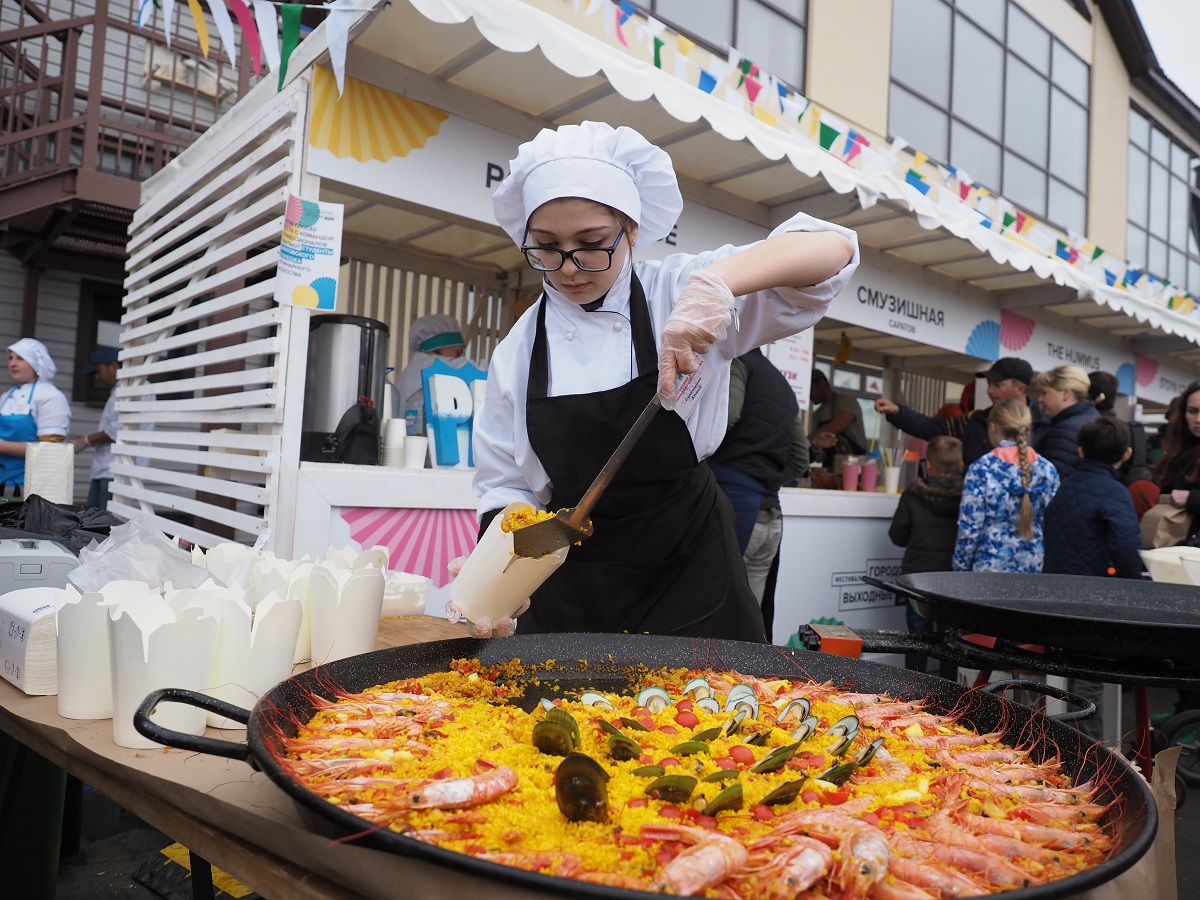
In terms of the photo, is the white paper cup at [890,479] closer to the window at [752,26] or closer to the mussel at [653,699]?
the window at [752,26]

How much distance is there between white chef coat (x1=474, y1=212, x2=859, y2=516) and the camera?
2.06 m

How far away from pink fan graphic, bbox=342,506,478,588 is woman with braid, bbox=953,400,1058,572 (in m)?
3.09

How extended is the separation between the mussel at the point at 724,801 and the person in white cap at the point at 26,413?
5.81 m

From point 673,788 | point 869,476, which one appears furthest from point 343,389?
point 869,476

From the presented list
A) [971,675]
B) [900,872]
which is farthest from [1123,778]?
[971,675]

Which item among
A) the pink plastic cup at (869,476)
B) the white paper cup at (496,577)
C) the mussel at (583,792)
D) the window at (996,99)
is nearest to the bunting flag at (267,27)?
the white paper cup at (496,577)

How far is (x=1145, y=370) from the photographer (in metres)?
10.3

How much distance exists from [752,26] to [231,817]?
881 centimetres

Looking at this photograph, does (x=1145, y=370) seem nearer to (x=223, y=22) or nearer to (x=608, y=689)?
(x=223, y=22)

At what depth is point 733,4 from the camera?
805cm

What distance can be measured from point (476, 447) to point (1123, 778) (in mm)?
1591

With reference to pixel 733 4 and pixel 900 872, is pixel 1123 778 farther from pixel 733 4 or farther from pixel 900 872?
pixel 733 4

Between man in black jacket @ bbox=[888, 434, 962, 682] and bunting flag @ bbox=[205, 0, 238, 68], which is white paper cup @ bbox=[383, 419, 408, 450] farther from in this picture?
man in black jacket @ bbox=[888, 434, 962, 682]

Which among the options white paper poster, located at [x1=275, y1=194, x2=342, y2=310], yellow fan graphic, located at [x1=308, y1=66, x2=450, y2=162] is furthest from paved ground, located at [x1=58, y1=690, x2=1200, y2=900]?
yellow fan graphic, located at [x1=308, y1=66, x2=450, y2=162]
